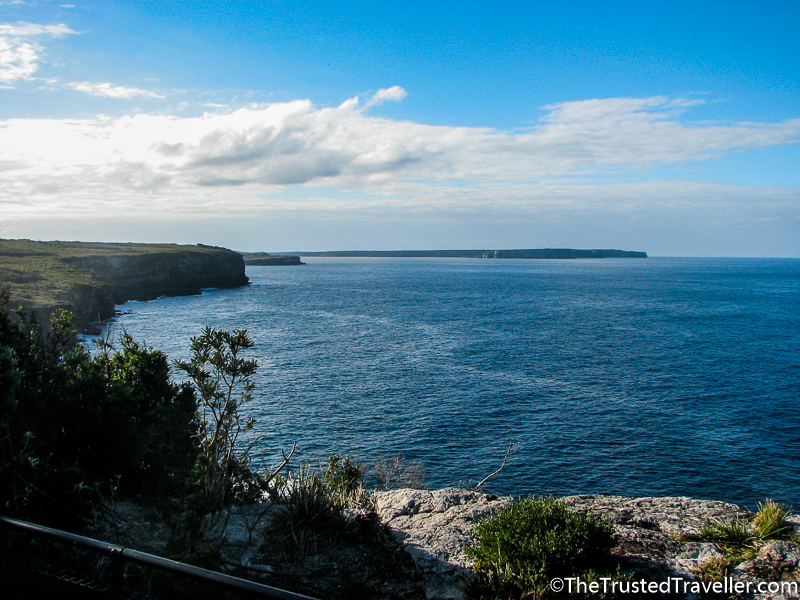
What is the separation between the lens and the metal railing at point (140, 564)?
145 inches

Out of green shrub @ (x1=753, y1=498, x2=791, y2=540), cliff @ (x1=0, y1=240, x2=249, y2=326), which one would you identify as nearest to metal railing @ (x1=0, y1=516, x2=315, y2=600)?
green shrub @ (x1=753, y1=498, x2=791, y2=540)

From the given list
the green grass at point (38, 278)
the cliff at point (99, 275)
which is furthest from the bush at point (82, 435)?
the green grass at point (38, 278)

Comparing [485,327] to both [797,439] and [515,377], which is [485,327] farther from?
[797,439]

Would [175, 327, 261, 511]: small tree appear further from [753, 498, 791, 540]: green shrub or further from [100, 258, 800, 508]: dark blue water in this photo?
[100, 258, 800, 508]: dark blue water

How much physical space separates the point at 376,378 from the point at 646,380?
24753 millimetres

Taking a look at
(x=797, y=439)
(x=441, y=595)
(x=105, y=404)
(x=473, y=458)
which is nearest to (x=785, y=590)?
(x=441, y=595)

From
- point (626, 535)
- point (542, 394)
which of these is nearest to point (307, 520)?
point (626, 535)

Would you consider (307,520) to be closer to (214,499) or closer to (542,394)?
(214,499)

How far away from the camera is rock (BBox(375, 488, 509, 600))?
9609mm

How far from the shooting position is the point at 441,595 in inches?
357

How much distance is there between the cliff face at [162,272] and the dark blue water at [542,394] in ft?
91.3

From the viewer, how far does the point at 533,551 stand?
868 cm

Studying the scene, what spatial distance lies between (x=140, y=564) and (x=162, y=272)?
13693 centimetres

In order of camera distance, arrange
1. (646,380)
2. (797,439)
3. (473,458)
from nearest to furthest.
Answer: (473,458)
(797,439)
(646,380)
